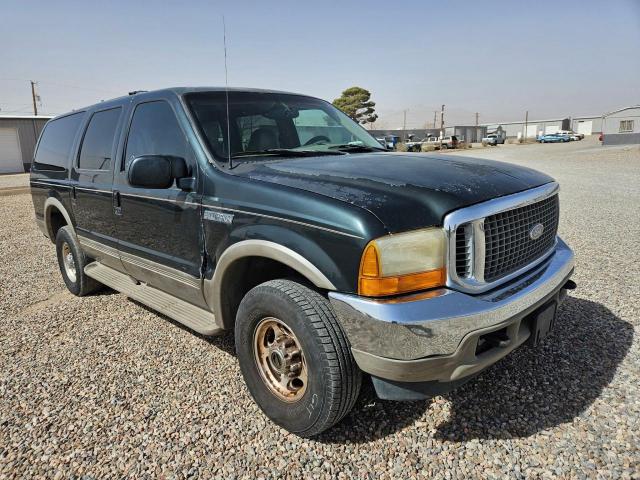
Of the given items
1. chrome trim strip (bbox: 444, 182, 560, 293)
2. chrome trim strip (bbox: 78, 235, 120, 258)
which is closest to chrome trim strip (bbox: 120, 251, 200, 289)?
chrome trim strip (bbox: 78, 235, 120, 258)

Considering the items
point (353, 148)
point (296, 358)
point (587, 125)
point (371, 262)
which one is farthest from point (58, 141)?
point (587, 125)

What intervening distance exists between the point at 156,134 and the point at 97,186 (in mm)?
993

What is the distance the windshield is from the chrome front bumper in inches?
57.7

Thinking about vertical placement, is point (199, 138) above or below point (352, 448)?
above

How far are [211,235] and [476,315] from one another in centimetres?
160

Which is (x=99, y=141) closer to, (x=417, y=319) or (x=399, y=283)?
(x=399, y=283)

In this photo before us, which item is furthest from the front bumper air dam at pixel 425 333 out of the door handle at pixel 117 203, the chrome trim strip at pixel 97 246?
the chrome trim strip at pixel 97 246

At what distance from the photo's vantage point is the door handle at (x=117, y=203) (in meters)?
3.65

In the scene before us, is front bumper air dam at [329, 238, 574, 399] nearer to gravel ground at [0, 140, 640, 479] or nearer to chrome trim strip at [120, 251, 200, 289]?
gravel ground at [0, 140, 640, 479]

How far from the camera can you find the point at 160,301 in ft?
11.2

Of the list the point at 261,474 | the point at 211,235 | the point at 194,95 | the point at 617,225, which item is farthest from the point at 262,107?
the point at 617,225

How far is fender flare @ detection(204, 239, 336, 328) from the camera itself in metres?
2.18

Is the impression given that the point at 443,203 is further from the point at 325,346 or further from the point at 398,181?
the point at 325,346

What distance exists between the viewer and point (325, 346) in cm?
215
